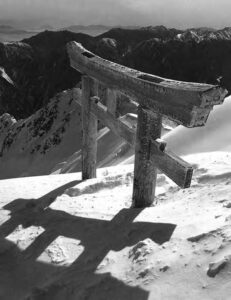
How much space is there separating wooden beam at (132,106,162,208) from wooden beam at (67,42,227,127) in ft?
0.87

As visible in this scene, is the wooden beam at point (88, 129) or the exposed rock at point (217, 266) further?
the wooden beam at point (88, 129)

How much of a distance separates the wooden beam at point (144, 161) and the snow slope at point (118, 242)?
0.73 feet

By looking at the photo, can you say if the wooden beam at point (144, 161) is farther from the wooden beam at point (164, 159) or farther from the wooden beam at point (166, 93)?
the wooden beam at point (166, 93)

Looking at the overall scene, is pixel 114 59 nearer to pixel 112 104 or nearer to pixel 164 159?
pixel 112 104

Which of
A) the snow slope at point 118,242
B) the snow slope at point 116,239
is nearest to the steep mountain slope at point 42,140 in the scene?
the snow slope at point 116,239

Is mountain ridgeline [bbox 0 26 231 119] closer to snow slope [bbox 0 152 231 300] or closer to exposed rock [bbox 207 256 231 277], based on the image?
snow slope [bbox 0 152 231 300]

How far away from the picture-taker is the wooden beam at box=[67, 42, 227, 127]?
420 centimetres

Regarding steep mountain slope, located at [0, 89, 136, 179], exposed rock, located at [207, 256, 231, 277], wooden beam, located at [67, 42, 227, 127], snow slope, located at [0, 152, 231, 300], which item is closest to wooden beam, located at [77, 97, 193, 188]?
wooden beam, located at [67, 42, 227, 127]

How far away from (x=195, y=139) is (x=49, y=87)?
12136cm

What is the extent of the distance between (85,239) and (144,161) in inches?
53.3

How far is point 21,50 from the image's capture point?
16938 centimetres

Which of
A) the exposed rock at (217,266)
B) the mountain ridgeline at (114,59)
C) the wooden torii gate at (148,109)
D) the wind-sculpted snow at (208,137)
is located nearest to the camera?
the exposed rock at (217,266)

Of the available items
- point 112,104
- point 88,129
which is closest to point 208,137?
point 88,129

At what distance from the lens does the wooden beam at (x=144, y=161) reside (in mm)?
5332
